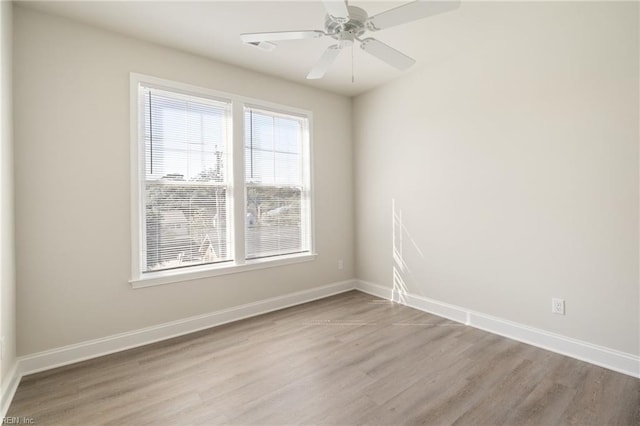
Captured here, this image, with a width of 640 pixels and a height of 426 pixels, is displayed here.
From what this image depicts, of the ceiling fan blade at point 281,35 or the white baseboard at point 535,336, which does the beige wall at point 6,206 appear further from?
the white baseboard at point 535,336

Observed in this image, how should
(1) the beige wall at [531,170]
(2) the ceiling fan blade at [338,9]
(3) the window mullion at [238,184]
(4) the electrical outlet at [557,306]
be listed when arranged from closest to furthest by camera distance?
(2) the ceiling fan blade at [338,9]
(1) the beige wall at [531,170]
(4) the electrical outlet at [557,306]
(3) the window mullion at [238,184]

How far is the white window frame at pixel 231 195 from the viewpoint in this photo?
2766 millimetres

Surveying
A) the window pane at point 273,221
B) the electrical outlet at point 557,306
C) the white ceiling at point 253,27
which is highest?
the white ceiling at point 253,27

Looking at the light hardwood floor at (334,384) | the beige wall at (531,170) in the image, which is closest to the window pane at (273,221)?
the light hardwood floor at (334,384)

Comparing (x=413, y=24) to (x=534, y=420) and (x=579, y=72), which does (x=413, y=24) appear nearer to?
(x=579, y=72)

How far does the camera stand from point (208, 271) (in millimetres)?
3162

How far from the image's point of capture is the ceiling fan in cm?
158

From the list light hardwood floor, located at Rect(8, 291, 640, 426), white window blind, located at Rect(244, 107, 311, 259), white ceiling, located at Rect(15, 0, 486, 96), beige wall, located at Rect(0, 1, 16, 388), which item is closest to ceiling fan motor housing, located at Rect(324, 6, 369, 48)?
white ceiling, located at Rect(15, 0, 486, 96)

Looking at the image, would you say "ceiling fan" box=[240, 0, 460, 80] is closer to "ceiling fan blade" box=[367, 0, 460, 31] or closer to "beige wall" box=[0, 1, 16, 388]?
"ceiling fan blade" box=[367, 0, 460, 31]

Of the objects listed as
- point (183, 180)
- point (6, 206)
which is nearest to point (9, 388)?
point (6, 206)

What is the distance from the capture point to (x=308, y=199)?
4051 millimetres

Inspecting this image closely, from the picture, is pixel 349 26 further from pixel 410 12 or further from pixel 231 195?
pixel 231 195

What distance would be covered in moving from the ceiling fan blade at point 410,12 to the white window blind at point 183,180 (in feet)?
6.87

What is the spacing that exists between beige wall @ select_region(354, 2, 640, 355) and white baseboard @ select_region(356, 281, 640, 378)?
0.20 feet
